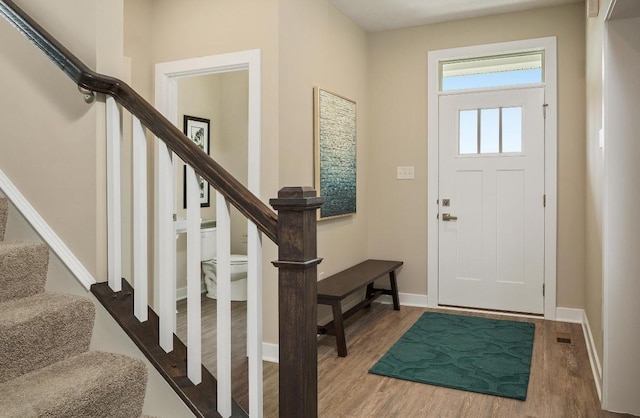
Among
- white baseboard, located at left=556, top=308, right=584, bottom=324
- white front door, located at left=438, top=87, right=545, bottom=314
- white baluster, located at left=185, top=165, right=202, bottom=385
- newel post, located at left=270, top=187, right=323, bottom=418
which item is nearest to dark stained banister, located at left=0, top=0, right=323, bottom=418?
newel post, located at left=270, top=187, right=323, bottom=418

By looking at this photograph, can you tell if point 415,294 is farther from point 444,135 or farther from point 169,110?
point 169,110

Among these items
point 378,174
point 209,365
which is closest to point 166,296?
point 209,365

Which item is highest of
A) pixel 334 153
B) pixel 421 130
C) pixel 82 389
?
pixel 421 130

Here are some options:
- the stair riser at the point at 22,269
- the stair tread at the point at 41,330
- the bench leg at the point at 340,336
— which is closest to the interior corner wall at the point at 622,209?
the bench leg at the point at 340,336

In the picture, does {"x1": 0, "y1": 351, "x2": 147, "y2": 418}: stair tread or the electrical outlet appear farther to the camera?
the electrical outlet

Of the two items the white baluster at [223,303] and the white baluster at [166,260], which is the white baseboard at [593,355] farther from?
the white baluster at [166,260]

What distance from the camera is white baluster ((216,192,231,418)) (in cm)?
155

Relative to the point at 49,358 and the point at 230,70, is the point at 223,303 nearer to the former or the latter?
the point at 49,358

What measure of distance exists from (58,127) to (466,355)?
289cm

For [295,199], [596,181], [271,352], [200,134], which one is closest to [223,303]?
[295,199]

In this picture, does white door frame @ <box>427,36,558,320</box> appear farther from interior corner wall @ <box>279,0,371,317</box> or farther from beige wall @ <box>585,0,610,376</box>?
interior corner wall @ <box>279,0,371,317</box>

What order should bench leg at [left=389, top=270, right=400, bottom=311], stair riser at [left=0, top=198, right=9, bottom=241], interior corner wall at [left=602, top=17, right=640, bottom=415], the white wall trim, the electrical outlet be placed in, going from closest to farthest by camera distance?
1. the white wall trim
2. stair riser at [left=0, top=198, right=9, bottom=241]
3. interior corner wall at [left=602, top=17, right=640, bottom=415]
4. bench leg at [left=389, top=270, right=400, bottom=311]
5. the electrical outlet

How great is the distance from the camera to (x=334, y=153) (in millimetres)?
4141

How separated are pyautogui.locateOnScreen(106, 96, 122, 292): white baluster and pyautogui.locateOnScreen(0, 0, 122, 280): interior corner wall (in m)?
0.04
